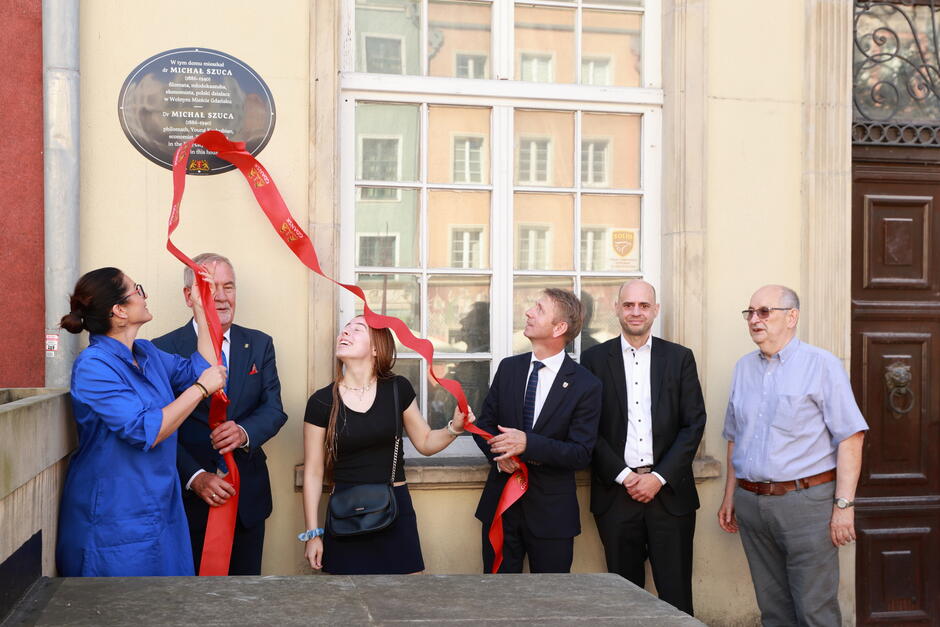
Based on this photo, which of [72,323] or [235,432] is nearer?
[72,323]

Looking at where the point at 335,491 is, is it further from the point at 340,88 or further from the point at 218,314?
the point at 340,88

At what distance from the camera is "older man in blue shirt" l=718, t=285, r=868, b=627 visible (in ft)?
14.0

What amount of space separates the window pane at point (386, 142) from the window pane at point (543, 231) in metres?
0.60

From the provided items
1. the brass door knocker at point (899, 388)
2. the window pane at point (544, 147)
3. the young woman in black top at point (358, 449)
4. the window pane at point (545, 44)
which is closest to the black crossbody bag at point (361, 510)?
the young woman in black top at point (358, 449)

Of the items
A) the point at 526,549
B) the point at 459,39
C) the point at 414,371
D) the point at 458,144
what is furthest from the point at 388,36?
the point at 526,549

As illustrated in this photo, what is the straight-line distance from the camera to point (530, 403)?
440 centimetres

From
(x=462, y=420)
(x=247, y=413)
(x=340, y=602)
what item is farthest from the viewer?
(x=247, y=413)

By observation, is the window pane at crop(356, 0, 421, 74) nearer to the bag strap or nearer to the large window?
the large window

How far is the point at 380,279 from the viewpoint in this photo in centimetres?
495

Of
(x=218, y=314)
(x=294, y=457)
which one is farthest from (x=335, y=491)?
(x=218, y=314)

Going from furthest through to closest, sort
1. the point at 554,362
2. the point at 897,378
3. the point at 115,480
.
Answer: the point at 897,378, the point at 554,362, the point at 115,480

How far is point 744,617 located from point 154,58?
403cm

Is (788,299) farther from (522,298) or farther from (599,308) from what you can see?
(522,298)

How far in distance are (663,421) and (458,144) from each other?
68.8 inches
